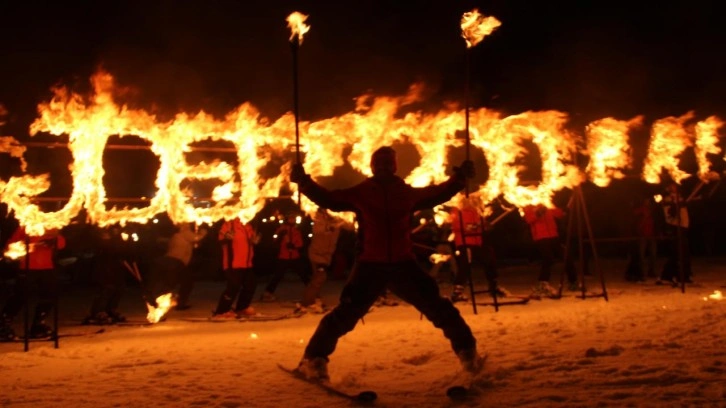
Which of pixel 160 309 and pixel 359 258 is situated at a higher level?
pixel 359 258

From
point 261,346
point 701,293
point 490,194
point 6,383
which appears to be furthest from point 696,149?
point 6,383

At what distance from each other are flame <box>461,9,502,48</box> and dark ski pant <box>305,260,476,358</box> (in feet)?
12.5

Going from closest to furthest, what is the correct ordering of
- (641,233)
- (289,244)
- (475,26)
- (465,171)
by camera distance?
1. (465,171)
2. (475,26)
3. (289,244)
4. (641,233)

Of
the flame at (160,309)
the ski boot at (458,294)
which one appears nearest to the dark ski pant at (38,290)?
the flame at (160,309)

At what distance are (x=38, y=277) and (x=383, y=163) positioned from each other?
5657 millimetres

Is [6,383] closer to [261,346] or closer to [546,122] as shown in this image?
[261,346]

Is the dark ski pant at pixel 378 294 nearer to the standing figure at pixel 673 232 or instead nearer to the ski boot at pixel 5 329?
the ski boot at pixel 5 329

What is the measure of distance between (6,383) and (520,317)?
626 centimetres

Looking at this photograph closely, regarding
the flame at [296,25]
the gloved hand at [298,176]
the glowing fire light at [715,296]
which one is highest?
the flame at [296,25]

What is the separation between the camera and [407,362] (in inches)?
298

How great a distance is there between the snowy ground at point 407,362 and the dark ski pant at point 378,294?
0.35 metres

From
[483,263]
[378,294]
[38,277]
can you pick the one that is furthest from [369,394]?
[483,263]

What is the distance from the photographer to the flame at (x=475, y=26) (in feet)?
30.9

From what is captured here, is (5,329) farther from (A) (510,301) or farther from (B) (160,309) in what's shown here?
(A) (510,301)
